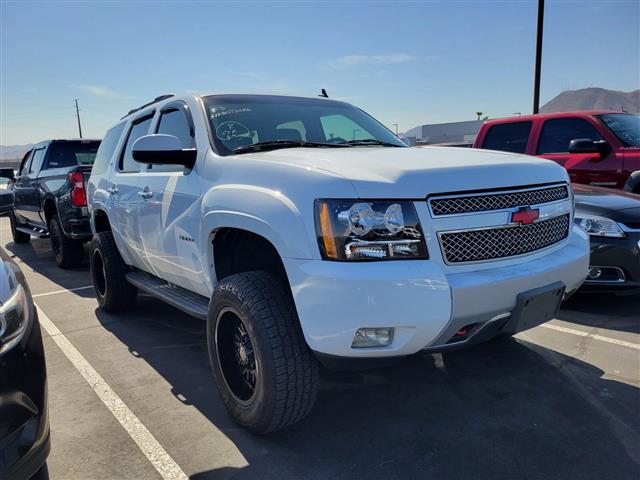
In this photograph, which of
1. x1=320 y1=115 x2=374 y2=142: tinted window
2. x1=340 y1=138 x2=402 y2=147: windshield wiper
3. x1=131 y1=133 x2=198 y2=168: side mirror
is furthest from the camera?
x1=320 y1=115 x2=374 y2=142: tinted window

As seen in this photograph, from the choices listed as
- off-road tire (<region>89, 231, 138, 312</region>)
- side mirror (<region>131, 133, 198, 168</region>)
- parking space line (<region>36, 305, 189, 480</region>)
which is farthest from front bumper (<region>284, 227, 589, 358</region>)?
off-road tire (<region>89, 231, 138, 312</region>)

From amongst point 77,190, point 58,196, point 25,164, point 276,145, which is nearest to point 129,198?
point 276,145

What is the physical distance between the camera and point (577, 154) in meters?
6.65

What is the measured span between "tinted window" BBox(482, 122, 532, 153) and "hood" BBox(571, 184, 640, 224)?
2.11 meters

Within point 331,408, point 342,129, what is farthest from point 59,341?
point 342,129

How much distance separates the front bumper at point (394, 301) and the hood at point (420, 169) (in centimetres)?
34

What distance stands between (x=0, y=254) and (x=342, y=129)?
2435mm

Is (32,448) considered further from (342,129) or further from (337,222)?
(342,129)

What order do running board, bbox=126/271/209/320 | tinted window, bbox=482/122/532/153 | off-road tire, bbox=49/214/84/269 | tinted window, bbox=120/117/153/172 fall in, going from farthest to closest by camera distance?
off-road tire, bbox=49/214/84/269
tinted window, bbox=482/122/532/153
tinted window, bbox=120/117/153/172
running board, bbox=126/271/209/320

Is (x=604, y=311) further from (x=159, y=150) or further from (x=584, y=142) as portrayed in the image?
(x=159, y=150)

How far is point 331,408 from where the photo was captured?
3055mm

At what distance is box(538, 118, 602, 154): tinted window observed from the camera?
6.69 m

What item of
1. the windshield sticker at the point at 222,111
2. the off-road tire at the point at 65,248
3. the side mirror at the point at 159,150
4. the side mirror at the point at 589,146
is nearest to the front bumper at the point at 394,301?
the side mirror at the point at 159,150

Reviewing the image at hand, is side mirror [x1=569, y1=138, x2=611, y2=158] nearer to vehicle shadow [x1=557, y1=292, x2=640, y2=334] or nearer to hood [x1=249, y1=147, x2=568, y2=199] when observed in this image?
vehicle shadow [x1=557, y1=292, x2=640, y2=334]
